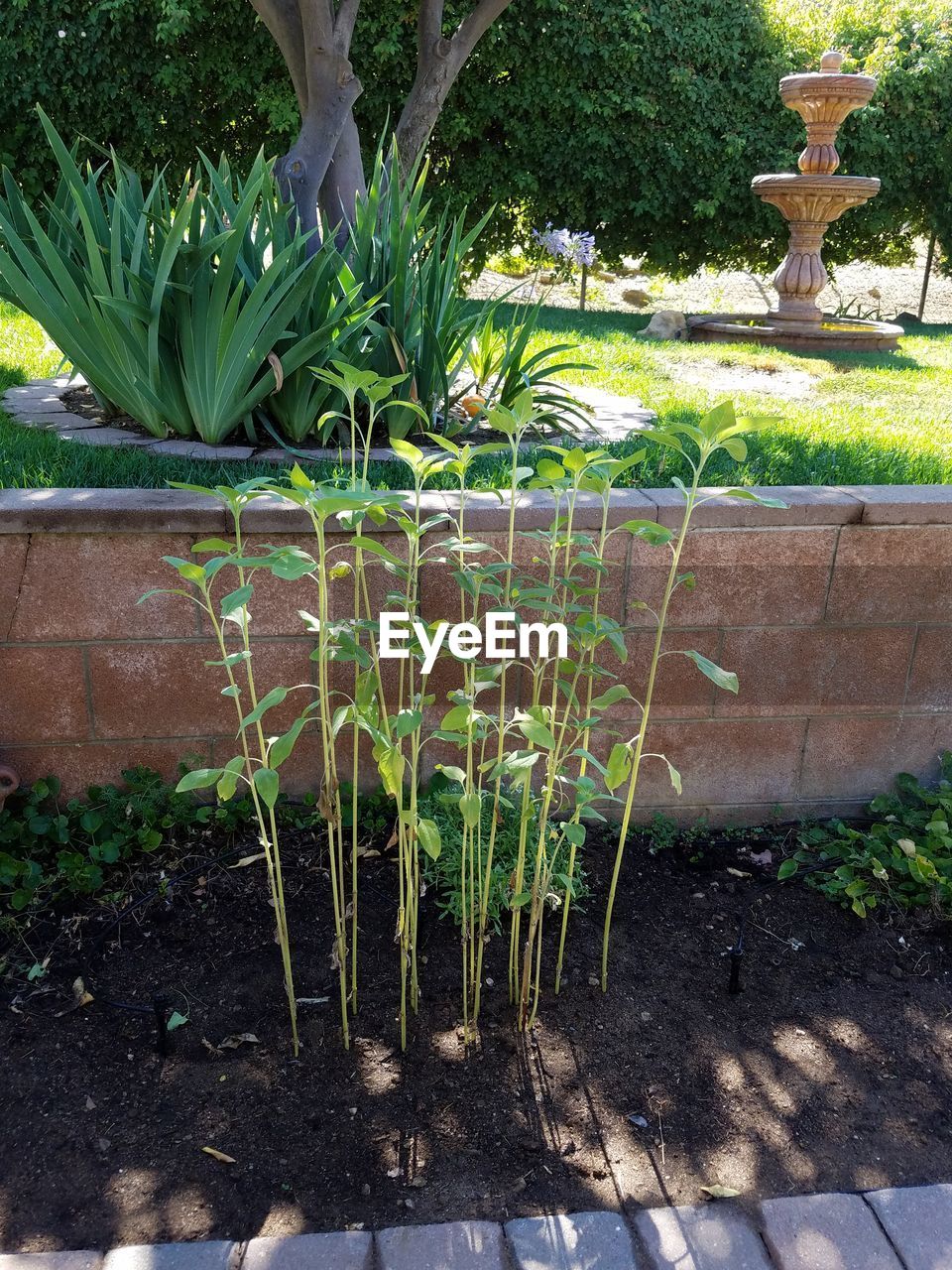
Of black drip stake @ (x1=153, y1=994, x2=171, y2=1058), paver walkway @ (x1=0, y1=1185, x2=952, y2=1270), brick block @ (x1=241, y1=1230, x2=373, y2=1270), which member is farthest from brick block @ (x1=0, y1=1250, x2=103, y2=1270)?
black drip stake @ (x1=153, y1=994, x2=171, y2=1058)

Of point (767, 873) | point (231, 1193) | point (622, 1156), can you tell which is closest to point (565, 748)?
point (767, 873)

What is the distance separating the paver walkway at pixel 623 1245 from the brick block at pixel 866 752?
1.32 meters

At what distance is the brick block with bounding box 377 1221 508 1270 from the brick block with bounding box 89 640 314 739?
1322 millimetres

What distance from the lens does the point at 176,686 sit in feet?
8.68

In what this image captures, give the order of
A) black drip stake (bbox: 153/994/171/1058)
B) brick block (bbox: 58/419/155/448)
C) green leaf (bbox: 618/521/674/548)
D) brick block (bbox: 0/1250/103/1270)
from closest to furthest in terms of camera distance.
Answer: brick block (bbox: 0/1250/103/1270), green leaf (bbox: 618/521/674/548), black drip stake (bbox: 153/994/171/1058), brick block (bbox: 58/419/155/448)

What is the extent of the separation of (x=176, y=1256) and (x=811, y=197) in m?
8.48

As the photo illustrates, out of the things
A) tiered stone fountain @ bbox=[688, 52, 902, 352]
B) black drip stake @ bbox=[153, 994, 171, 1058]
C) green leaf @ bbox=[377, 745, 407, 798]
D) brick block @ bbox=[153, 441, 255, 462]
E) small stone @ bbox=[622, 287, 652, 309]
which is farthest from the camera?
small stone @ bbox=[622, 287, 652, 309]

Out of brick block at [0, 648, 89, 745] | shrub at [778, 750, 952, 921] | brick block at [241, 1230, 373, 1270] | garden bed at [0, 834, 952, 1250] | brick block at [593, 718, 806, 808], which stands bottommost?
garden bed at [0, 834, 952, 1250]

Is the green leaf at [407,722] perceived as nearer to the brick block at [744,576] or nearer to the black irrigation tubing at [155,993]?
the black irrigation tubing at [155,993]

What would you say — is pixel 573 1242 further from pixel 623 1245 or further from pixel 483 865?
pixel 483 865

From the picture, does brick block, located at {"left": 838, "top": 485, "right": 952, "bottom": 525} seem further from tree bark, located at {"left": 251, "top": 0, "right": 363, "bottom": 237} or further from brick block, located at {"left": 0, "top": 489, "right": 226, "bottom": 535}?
tree bark, located at {"left": 251, "top": 0, "right": 363, "bottom": 237}

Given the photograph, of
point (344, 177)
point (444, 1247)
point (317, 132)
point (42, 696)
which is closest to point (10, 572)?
point (42, 696)

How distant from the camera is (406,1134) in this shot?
1948 mm

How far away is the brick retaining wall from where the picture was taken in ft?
8.25
